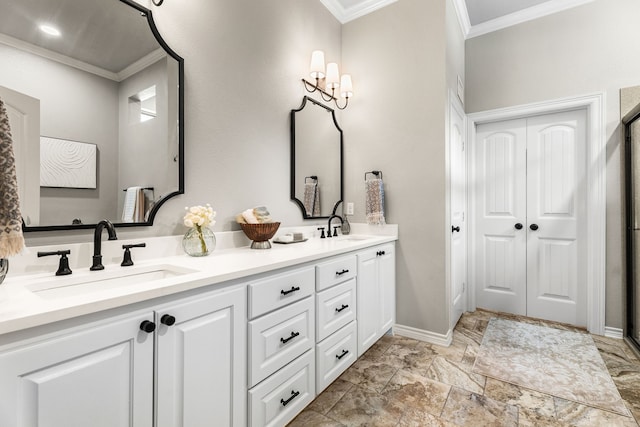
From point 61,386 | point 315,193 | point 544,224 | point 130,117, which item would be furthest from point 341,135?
point 61,386

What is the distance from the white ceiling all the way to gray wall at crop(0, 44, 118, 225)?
7.14 feet

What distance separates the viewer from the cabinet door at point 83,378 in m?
0.69

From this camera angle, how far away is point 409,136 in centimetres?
254

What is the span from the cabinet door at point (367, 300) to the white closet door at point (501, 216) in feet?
5.28

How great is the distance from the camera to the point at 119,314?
2.81ft

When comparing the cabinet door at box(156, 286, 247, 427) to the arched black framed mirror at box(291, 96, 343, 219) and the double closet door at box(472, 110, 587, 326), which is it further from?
the double closet door at box(472, 110, 587, 326)

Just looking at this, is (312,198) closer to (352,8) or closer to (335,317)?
(335,317)

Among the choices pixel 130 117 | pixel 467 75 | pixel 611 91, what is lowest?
pixel 130 117

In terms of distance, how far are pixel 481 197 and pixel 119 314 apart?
3.27 metres

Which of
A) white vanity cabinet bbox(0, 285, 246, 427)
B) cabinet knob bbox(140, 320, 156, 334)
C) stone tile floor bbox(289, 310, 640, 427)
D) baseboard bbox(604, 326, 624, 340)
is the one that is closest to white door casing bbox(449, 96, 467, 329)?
stone tile floor bbox(289, 310, 640, 427)

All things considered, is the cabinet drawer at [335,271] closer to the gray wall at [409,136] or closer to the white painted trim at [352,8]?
the gray wall at [409,136]

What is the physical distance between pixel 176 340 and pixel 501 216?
124 inches

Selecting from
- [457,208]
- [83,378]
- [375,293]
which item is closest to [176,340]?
[83,378]

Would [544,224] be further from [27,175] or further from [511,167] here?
[27,175]
